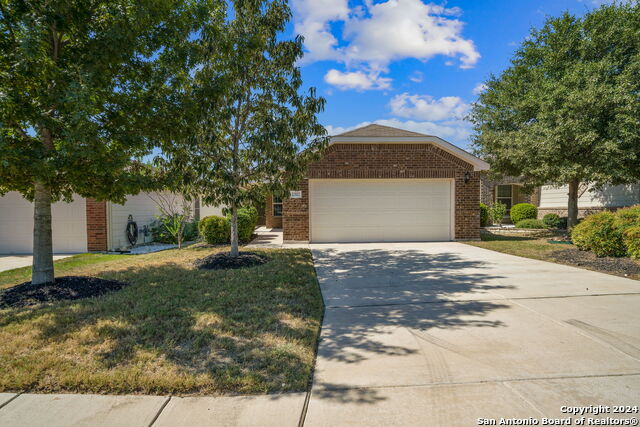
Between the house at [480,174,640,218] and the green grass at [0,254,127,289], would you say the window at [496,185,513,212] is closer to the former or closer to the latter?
the house at [480,174,640,218]

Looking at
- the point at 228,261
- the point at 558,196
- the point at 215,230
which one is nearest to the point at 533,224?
the point at 558,196

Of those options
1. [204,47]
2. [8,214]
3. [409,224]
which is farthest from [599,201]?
[8,214]

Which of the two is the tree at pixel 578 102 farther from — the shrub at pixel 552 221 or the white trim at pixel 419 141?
the shrub at pixel 552 221

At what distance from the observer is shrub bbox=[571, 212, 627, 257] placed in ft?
26.6

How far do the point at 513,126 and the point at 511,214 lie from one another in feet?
24.6

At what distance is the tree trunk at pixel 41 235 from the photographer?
534 cm

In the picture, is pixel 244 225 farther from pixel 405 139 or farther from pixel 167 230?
pixel 405 139

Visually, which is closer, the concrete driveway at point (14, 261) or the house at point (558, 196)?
the concrete driveway at point (14, 261)

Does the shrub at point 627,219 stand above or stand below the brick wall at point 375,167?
below

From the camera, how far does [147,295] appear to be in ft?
17.4

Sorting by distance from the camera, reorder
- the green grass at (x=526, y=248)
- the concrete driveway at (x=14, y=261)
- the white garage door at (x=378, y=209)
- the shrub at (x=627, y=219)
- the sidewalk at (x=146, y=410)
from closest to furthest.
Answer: the sidewalk at (x=146, y=410)
the shrub at (x=627, y=219)
the concrete driveway at (x=14, y=261)
the green grass at (x=526, y=248)
the white garage door at (x=378, y=209)

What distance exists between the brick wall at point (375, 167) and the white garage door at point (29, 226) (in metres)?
6.25

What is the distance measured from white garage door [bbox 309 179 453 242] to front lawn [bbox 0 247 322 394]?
6133mm

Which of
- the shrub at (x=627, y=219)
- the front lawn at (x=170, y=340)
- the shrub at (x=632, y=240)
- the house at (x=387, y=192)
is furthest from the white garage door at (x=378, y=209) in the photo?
the front lawn at (x=170, y=340)
